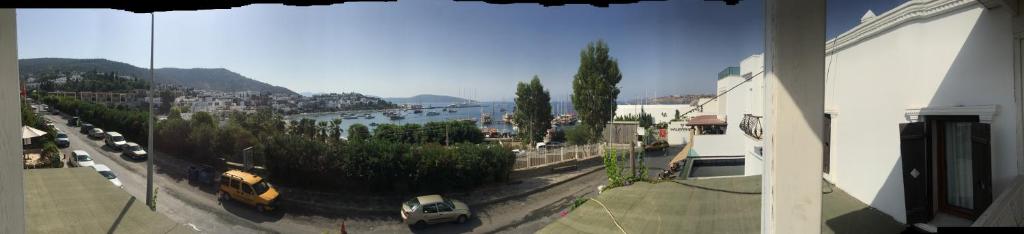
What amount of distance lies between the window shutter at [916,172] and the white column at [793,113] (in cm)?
173

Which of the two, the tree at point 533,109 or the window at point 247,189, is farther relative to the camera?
the tree at point 533,109

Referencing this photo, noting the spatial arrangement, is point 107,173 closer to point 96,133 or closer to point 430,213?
point 96,133

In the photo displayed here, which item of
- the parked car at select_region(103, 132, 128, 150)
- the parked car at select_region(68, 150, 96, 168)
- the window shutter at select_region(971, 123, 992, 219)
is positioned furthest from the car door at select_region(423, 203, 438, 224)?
the window shutter at select_region(971, 123, 992, 219)

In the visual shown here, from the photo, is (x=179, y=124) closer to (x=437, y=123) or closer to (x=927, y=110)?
(x=437, y=123)

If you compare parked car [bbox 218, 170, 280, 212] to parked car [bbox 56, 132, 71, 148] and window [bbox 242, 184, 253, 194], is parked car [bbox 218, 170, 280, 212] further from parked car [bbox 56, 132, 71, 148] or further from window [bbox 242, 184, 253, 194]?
parked car [bbox 56, 132, 71, 148]

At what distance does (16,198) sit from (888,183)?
4.54 m

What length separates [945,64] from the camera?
2.17m

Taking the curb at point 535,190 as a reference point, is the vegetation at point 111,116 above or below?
above

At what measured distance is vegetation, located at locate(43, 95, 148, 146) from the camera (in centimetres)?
541

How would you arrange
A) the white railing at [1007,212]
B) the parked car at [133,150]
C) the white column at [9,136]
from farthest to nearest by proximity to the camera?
the parked car at [133,150] < the white railing at [1007,212] < the white column at [9,136]

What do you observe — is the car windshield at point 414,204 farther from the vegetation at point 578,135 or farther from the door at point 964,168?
the door at point 964,168

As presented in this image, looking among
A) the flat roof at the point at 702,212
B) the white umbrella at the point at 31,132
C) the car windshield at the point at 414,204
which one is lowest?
the car windshield at the point at 414,204

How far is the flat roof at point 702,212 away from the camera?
8.79 feet

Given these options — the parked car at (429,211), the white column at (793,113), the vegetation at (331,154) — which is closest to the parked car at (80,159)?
the vegetation at (331,154)
